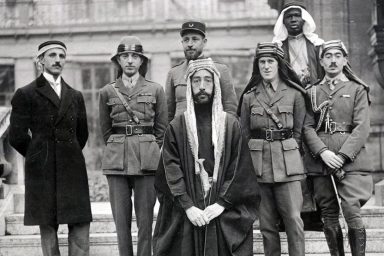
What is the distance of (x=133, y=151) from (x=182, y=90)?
0.76 m

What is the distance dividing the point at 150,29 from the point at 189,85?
49.4ft

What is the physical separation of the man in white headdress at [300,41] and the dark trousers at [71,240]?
2534 mm

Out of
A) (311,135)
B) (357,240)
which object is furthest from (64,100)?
(357,240)

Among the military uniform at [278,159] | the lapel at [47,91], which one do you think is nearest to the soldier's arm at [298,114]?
the military uniform at [278,159]

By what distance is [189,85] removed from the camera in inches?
209

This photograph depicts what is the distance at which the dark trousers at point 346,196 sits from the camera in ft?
18.7

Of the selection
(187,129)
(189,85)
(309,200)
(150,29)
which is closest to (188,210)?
(187,129)

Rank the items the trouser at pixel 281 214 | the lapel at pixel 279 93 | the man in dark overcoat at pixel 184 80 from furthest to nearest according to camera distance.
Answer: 1. the man in dark overcoat at pixel 184 80
2. the lapel at pixel 279 93
3. the trouser at pixel 281 214

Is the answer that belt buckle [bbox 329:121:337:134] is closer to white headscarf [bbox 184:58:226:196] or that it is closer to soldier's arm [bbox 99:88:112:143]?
white headscarf [bbox 184:58:226:196]

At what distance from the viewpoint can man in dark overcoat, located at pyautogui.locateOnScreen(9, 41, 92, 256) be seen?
581cm

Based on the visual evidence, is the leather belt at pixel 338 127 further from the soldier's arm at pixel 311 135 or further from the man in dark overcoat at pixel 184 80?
the man in dark overcoat at pixel 184 80

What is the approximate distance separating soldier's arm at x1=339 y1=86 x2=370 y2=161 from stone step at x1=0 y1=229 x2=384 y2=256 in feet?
4.81

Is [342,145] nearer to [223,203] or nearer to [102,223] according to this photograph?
[223,203]

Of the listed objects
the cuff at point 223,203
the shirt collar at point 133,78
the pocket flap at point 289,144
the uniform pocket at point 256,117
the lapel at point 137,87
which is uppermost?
the shirt collar at point 133,78
